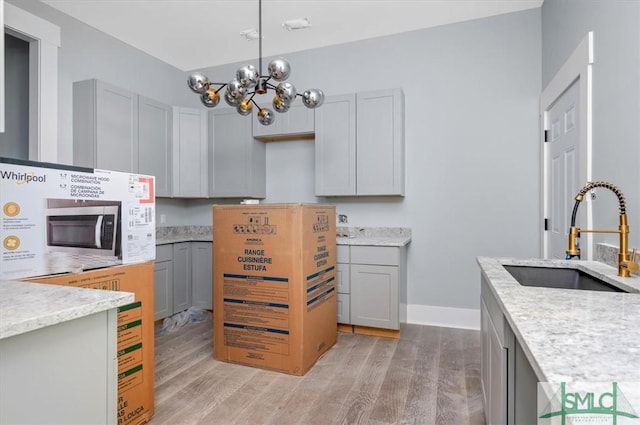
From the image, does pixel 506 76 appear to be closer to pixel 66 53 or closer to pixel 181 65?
pixel 181 65

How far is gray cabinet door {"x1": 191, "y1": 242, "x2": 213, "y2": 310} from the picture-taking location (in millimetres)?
3990

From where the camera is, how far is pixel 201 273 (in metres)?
4.02

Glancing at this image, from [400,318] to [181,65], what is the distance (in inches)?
159

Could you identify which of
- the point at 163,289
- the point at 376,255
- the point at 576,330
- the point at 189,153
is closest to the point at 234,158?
the point at 189,153

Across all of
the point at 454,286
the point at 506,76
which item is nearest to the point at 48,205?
the point at 454,286

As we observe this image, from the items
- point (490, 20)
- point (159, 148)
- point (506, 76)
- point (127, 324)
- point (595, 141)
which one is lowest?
point (127, 324)

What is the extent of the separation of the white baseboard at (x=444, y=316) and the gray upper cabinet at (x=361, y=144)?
1.23 m

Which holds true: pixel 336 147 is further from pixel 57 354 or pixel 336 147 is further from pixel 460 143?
pixel 57 354

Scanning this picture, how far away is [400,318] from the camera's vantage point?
128 inches

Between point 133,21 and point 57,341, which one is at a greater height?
point 133,21

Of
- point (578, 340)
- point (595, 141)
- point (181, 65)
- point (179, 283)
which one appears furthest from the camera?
point (181, 65)

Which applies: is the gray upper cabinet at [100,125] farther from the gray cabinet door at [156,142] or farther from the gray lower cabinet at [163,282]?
the gray lower cabinet at [163,282]

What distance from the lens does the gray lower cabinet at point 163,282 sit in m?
3.51

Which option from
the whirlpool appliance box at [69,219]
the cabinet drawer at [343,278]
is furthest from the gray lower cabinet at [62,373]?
the cabinet drawer at [343,278]
